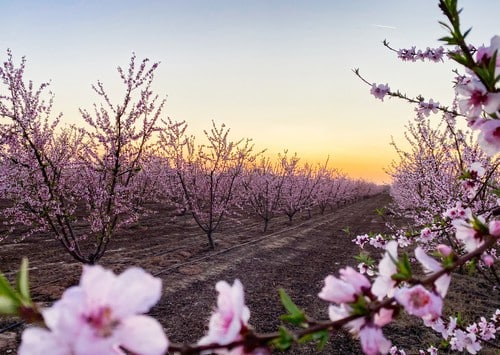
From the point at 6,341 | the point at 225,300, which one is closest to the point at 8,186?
the point at 6,341

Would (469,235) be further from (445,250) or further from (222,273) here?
(222,273)

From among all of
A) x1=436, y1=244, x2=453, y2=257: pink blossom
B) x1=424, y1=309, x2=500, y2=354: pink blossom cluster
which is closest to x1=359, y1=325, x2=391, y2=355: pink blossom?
x1=436, y1=244, x2=453, y2=257: pink blossom

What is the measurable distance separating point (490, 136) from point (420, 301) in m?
0.49

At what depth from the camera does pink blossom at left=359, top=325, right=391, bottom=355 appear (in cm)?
63

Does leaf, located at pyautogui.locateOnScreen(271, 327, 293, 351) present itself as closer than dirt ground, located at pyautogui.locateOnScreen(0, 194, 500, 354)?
Yes

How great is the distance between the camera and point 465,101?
2.95 ft

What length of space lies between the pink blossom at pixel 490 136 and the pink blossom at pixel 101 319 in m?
0.85

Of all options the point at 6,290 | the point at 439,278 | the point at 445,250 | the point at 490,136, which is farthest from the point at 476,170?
the point at 6,290

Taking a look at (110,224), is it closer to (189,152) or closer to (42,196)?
(42,196)

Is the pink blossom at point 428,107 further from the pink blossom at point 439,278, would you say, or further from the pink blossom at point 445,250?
the pink blossom at point 439,278

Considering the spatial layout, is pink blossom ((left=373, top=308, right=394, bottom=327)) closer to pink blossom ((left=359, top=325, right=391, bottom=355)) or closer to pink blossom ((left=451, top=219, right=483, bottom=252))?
pink blossom ((left=359, top=325, right=391, bottom=355))

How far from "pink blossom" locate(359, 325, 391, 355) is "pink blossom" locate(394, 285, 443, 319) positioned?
72 mm

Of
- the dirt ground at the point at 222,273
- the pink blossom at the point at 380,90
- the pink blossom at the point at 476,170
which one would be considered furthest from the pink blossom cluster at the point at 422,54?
the dirt ground at the point at 222,273

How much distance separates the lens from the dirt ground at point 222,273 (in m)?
5.28
